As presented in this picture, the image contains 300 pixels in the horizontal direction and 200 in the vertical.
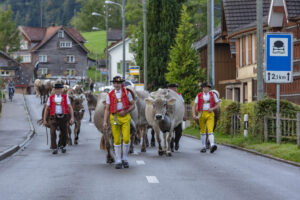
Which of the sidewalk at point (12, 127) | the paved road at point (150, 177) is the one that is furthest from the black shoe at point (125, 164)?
the sidewalk at point (12, 127)

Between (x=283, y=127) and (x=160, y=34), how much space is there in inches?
1538

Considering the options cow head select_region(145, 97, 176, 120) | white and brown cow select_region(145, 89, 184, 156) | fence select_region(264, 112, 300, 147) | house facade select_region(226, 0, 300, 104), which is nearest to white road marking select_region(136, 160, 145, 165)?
white and brown cow select_region(145, 89, 184, 156)

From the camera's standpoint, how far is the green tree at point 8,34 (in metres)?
118

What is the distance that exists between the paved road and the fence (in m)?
1.54

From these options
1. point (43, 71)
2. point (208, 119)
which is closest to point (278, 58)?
point (208, 119)

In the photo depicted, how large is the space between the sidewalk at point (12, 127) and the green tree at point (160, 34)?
433 inches

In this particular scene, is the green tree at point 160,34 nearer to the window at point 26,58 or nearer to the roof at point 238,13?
the roof at point 238,13

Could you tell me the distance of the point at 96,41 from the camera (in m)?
163

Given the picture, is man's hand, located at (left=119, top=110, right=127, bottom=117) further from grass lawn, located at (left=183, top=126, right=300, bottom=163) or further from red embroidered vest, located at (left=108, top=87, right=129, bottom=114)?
grass lawn, located at (left=183, top=126, right=300, bottom=163)

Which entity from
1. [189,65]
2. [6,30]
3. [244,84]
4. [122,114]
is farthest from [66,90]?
[6,30]

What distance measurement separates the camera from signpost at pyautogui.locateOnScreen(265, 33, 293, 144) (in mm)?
20750

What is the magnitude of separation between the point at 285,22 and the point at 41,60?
88.4 metres

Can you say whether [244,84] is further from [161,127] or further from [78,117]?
[161,127]

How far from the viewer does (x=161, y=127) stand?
19828 mm
